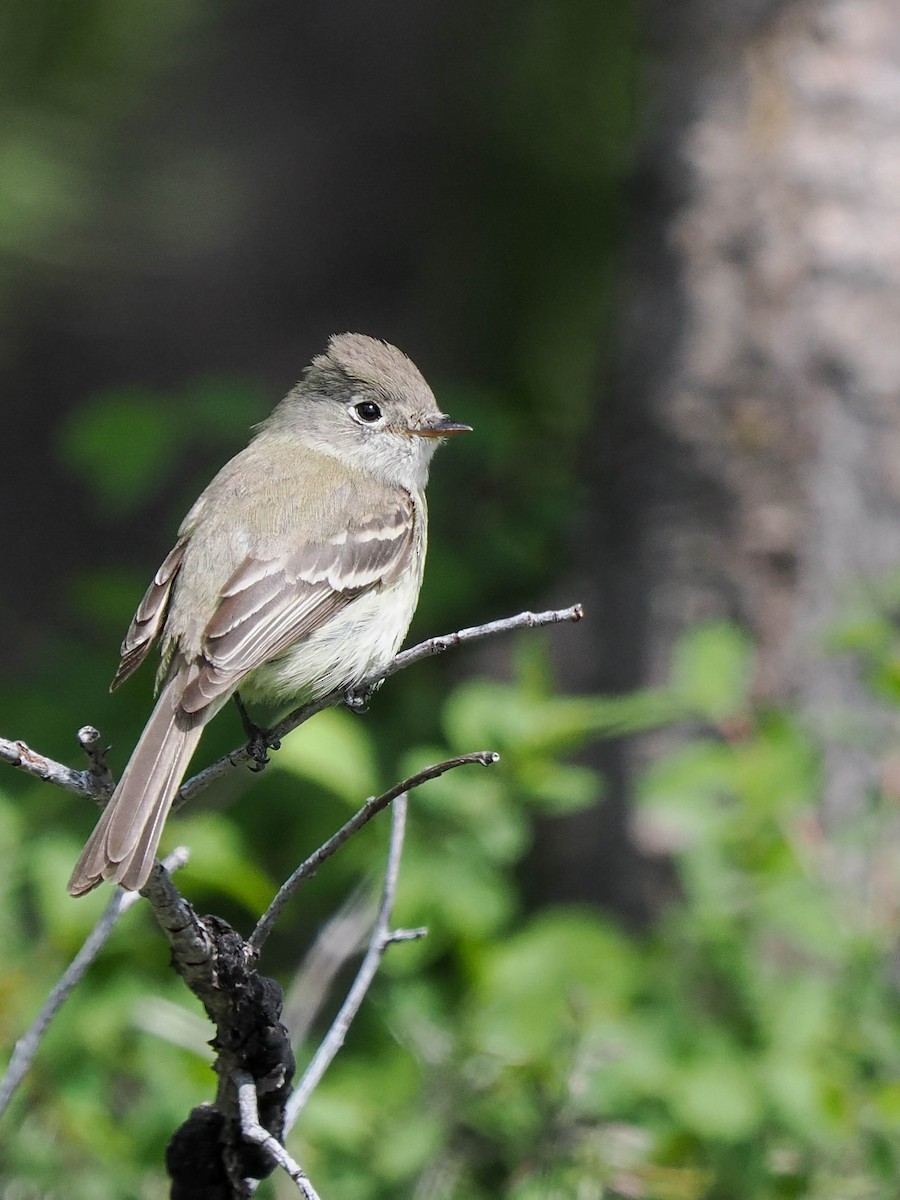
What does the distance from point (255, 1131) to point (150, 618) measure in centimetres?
128

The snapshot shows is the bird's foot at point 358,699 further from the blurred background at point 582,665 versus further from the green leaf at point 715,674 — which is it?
the green leaf at point 715,674

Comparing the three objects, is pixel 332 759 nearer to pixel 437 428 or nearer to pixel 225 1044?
pixel 437 428

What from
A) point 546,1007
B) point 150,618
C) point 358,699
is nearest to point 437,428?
point 358,699

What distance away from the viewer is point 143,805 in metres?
2.28

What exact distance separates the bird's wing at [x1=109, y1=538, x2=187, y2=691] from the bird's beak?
2.19 ft

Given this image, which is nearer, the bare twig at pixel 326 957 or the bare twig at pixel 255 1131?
the bare twig at pixel 255 1131

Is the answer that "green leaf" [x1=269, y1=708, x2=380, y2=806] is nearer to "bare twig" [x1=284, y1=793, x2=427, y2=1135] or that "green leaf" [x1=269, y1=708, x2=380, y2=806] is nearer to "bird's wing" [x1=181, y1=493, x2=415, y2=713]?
"bird's wing" [x1=181, y1=493, x2=415, y2=713]

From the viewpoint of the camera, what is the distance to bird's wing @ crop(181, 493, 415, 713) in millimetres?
2814

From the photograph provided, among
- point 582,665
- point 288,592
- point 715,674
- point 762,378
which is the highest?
point 762,378

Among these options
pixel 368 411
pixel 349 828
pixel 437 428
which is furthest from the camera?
pixel 368 411

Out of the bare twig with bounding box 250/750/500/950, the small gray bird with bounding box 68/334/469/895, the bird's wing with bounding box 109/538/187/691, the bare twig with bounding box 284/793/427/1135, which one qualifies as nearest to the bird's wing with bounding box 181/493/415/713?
the small gray bird with bounding box 68/334/469/895

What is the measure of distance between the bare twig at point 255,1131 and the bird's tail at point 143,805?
292 mm

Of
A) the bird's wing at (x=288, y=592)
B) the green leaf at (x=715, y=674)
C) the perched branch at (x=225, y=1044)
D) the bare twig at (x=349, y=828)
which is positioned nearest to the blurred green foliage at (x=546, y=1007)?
the green leaf at (x=715, y=674)

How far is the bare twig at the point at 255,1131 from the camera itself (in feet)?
5.63
